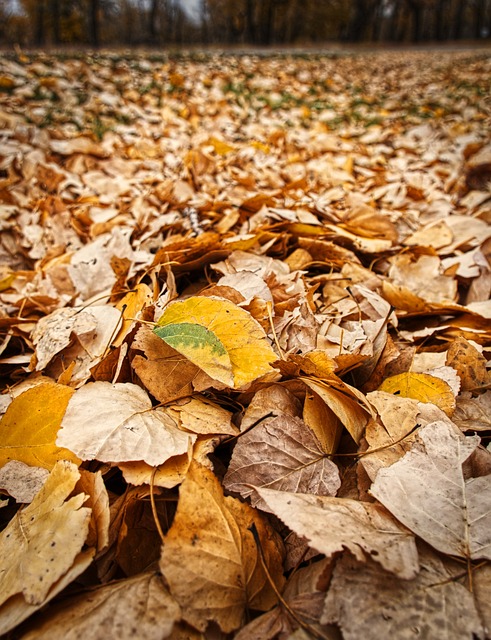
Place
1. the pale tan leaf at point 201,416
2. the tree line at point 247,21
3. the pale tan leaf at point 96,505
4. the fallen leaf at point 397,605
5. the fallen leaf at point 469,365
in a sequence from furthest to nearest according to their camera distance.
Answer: the tree line at point 247,21 < the fallen leaf at point 469,365 < the pale tan leaf at point 201,416 < the pale tan leaf at point 96,505 < the fallen leaf at point 397,605

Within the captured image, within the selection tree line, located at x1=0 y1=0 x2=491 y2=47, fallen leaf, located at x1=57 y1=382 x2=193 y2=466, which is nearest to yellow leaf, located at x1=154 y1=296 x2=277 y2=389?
fallen leaf, located at x1=57 y1=382 x2=193 y2=466

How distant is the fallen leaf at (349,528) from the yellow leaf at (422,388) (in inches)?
10.0

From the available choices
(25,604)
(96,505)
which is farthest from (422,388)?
(25,604)

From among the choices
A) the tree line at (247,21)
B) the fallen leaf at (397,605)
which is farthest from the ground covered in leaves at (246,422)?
the tree line at (247,21)

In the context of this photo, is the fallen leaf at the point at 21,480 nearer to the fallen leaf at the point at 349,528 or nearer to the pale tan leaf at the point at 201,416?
the pale tan leaf at the point at 201,416

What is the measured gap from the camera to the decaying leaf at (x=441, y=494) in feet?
1.89

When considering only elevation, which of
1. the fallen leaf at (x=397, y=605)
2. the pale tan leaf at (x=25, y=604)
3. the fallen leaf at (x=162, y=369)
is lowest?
the pale tan leaf at (x=25, y=604)

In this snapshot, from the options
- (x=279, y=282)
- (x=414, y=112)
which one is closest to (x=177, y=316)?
(x=279, y=282)

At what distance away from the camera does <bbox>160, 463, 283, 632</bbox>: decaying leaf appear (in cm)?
52

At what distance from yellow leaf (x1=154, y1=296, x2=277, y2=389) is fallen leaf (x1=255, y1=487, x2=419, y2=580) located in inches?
8.0

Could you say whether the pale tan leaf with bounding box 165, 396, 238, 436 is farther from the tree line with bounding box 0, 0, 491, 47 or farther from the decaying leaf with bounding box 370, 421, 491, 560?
the tree line with bounding box 0, 0, 491, 47

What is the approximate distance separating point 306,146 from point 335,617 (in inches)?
122

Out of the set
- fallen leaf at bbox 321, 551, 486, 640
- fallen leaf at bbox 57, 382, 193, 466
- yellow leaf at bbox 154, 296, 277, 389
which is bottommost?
fallen leaf at bbox 321, 551, 486, 640

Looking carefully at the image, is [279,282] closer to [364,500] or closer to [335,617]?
[364,500]
